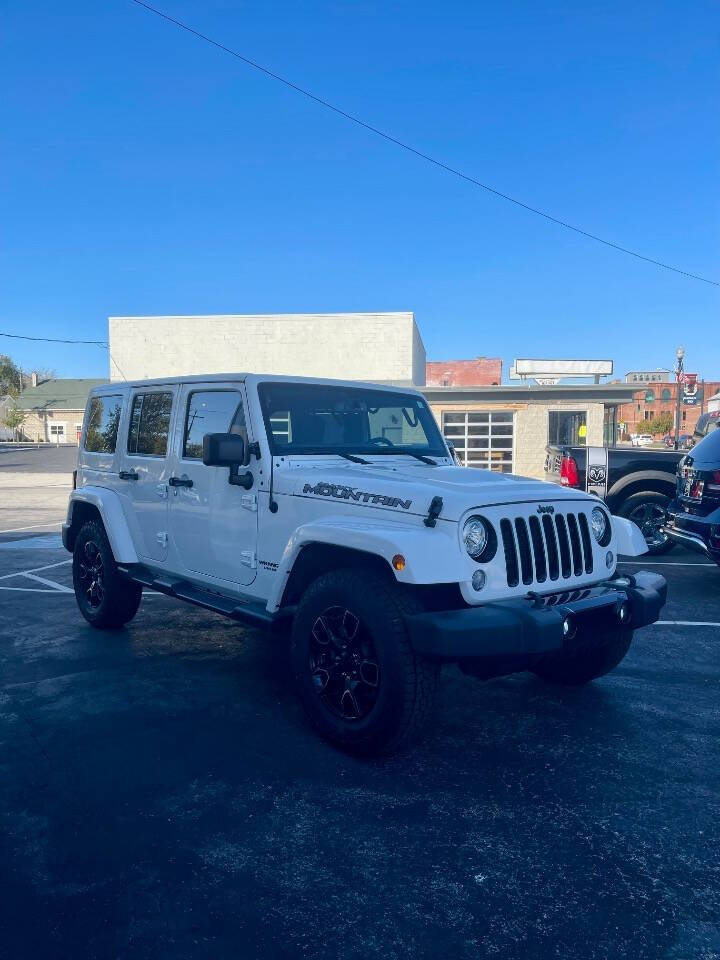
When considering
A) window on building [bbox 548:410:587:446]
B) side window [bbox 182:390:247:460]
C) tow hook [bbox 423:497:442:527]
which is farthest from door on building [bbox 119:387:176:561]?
window on building [bbox 548:410:587:446]

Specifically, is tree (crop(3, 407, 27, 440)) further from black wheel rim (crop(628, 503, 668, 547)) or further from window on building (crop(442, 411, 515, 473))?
black wheel rim (crop(628, 503, 668, 547))

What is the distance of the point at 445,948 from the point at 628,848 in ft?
3.25

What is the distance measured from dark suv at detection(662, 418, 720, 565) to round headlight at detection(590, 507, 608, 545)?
143 inches

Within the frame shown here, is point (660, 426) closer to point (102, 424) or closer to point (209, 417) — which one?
point (102, 424)

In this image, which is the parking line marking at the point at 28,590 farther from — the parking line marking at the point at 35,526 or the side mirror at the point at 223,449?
the parking line marking at the point at 35,526

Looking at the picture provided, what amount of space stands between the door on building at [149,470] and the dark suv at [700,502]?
5.24 metres

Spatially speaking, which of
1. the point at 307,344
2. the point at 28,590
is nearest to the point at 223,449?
the point at 28,590

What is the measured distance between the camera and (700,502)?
7652 mm

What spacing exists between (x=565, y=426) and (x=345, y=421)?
18095mm

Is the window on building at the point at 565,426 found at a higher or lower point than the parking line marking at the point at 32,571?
higher

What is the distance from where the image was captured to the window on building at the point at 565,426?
2180cm

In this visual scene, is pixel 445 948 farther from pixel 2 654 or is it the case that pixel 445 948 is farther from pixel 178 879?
pixel 2 654

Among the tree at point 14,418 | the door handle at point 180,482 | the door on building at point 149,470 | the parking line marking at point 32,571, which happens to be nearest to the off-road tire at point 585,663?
the door handle at point 180,482

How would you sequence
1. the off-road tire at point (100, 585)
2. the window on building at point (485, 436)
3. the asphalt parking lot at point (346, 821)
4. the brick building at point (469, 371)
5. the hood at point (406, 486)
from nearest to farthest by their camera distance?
the asphalt parking lot at point (346, 821), the hood at point (406, 486), the off-road tire at point (100, 585), the window on building at point (485, 436), the brick building at point (469, 371)
